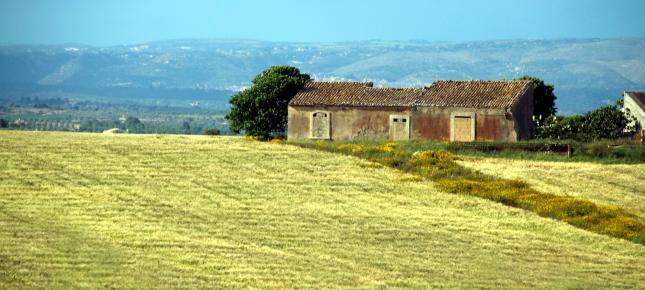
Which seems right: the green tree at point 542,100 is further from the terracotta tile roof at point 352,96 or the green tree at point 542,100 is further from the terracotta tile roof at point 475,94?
the terracotta tile roof at point 352,96

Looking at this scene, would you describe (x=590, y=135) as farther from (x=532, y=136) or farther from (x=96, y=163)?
(x=96, y=163)

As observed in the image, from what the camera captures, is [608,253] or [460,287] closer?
[460,287]

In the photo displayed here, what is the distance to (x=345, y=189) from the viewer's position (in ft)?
180

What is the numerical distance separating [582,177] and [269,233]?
21617 millimetres

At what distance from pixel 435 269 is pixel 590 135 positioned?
4640 cm

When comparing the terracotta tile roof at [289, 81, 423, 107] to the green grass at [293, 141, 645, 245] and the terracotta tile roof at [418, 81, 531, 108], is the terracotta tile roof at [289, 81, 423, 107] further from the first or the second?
the green grass at [293, 141, 645, 245]

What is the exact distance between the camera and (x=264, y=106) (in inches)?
3361

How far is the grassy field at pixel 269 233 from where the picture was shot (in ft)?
119

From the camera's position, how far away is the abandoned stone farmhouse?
260ft

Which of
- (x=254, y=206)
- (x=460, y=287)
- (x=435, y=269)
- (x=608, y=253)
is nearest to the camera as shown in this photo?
(x=460, y=287)

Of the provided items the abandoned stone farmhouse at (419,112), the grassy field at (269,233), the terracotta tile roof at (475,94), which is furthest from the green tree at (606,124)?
the grassy field at (269,233)

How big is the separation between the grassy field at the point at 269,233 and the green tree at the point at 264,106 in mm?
22082

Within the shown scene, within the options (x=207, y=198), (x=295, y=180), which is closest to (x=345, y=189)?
(x=295, y=180)

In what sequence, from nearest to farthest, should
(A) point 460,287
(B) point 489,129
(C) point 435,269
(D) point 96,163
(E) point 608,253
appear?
(A) point 460,287
(C) point 435,269
(E) point 608,253
(D) point 96,163
(B) point 489,129
